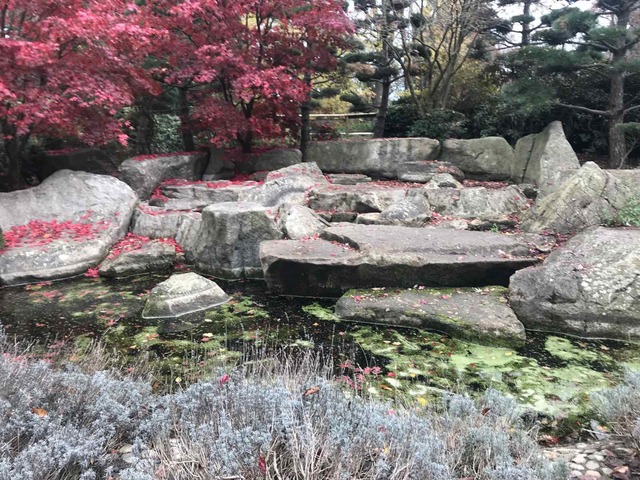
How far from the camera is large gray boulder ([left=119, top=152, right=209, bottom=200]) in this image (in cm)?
1034

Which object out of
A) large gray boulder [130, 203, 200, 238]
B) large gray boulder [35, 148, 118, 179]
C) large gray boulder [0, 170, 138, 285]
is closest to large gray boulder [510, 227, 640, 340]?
large gray boulder [130, 203, 200, 238]

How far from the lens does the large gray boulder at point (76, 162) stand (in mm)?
10594

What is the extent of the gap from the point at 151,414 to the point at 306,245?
3.98 m

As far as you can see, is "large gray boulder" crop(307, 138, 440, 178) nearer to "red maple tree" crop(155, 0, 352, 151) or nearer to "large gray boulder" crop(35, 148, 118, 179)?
"red maple tree" crop(155, 0, 352, 151)

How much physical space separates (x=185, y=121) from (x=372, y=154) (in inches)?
197

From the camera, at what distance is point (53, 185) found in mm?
8461

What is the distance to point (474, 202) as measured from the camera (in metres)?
8.63

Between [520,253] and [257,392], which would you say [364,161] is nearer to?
[520,253]

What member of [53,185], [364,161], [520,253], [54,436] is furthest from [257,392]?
[364,161]

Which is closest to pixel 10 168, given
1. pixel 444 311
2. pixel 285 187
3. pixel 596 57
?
pixel 285 187

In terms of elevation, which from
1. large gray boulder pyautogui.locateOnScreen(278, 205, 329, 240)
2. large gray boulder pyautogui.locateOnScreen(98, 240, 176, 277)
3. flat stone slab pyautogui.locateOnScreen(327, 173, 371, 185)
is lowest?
large gray boulder pyautogui.locateOnScreen(98, 240, 176, 277)

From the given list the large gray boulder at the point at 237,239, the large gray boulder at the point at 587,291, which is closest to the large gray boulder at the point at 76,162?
the large gray boulder at the point at 237,239

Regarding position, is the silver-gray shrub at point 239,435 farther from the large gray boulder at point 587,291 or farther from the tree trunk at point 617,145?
the tree trunk at point 617,145

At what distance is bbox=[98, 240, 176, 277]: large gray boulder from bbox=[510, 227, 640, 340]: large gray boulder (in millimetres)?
5129
